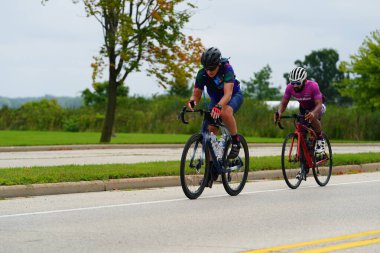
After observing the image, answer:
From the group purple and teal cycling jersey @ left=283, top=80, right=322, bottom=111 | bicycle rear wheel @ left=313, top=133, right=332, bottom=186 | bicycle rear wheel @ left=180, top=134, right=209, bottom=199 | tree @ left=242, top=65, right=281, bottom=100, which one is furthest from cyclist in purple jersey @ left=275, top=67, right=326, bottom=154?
tree @ left=242, top=65, right=281, bottom=100

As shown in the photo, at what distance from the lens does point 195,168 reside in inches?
439

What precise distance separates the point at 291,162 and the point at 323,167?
905 millimetres

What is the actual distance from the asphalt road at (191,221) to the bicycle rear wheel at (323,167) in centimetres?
76

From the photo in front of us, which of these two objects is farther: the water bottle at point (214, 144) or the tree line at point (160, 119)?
the tree line at point (160, 119)

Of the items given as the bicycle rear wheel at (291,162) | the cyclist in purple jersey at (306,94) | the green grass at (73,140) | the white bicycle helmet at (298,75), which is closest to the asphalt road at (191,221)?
the bicycle rear wheel at (291,162)

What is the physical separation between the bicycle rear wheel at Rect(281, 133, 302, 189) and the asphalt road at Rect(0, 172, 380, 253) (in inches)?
12.3

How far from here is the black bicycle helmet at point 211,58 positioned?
10938 millimetres

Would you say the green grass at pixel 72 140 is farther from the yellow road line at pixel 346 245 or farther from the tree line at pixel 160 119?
the yellow road line at pixel 346 245

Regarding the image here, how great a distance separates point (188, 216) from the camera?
9430mm

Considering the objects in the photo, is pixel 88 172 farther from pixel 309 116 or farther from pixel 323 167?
pixel 323 167

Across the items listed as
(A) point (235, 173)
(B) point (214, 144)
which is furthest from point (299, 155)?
(B) point (214, 144)

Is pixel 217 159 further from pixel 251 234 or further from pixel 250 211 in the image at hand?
pixel 251 234


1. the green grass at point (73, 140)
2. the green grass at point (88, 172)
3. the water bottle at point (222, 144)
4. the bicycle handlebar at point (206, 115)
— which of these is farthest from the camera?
the green grass at point (73, 140)

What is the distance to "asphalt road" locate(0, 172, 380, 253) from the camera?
752cm
